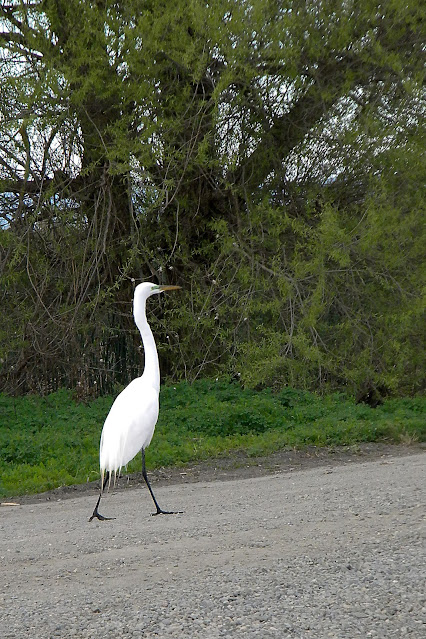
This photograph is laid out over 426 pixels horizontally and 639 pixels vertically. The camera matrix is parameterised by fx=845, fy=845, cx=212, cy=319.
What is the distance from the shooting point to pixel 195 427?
1120cm

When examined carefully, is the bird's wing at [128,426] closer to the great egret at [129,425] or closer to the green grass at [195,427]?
the great egret at [129,425]

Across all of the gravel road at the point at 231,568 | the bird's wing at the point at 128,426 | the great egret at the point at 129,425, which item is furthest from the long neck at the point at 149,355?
the gravel road at the point at 231,568

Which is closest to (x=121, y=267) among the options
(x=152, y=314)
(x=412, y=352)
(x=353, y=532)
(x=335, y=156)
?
(x=152, y=314)

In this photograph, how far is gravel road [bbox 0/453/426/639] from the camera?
377 centimetres

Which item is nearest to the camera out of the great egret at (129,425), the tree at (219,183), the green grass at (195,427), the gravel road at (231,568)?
the gravel road at (231,568)

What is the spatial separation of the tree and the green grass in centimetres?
54

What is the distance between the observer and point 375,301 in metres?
13.2

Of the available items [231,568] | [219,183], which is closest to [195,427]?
[219,183]

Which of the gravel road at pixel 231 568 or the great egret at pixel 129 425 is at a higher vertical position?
the great egret at pixel 129 425

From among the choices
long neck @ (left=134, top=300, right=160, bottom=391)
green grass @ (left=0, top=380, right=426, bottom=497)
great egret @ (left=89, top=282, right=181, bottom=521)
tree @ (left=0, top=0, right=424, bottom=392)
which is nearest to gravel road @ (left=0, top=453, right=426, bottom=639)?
great egret @ (left=89, top=282, right=181, bottom=521)

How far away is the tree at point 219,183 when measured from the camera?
37.7 feet

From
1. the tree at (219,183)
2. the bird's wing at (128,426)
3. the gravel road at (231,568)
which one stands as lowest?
the gravel road at (231,568)

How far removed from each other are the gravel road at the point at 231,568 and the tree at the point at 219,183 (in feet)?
18.0

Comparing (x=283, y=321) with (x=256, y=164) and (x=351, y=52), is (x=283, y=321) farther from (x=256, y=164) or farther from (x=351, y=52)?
(x=351, y=52)
